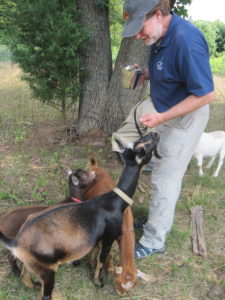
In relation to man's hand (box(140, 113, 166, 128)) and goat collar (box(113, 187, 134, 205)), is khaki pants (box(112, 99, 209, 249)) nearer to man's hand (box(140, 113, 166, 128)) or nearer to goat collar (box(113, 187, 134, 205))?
man's hand (box(140, 113, 166, 128))

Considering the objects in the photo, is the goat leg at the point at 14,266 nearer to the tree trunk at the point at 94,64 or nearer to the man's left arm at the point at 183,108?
the man's left arm at the point at 183,108

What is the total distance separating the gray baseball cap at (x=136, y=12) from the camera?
2766 millimetres

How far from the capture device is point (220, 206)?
489 centimetres

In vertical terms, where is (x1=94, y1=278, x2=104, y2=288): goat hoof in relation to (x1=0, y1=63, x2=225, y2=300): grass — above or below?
above

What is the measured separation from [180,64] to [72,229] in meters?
1.80

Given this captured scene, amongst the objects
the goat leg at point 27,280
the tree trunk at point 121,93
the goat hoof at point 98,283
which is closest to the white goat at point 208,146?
the tree trunk at point 121,93

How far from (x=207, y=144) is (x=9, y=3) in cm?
497

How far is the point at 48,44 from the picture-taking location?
5465 millimetres

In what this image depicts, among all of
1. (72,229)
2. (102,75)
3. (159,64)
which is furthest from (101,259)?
(102,75)

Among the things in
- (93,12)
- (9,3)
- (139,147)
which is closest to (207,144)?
(139,147)

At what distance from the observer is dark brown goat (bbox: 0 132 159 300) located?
Result: 8.82 ft

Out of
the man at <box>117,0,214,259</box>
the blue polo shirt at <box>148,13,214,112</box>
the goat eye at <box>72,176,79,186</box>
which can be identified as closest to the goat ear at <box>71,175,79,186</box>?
the goat eye at <box>72,176,79,186</box>

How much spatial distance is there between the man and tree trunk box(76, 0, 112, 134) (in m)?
2.82

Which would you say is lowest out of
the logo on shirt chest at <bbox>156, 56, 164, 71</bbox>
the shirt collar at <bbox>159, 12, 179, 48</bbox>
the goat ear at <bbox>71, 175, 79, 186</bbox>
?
the goat ear at <bbox>71, 175, 79, 186</bbox>
